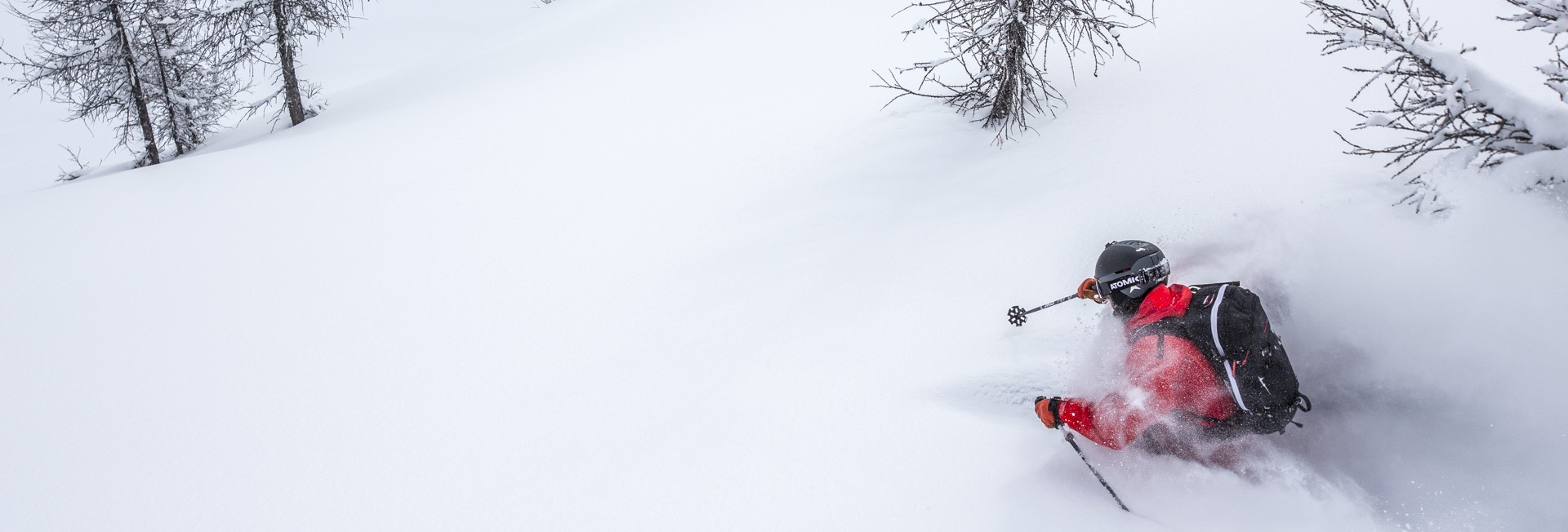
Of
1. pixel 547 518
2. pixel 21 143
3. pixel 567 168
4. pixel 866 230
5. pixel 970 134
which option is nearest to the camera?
pixel 547 518

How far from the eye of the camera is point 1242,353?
11.5ft

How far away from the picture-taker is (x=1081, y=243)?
5500mm

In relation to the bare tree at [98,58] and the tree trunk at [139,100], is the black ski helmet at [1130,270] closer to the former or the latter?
the bare tree at [98,58]

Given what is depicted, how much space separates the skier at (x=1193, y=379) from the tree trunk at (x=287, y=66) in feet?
59.6

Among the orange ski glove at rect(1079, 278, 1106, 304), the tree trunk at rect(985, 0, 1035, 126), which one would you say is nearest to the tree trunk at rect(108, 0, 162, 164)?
the tree trunk at rect(985, 0, 1035, 126)

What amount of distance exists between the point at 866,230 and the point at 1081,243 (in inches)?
70.6

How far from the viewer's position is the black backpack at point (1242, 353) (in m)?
3.51

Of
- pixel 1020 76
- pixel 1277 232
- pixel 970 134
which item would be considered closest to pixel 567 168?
pixel 970 134

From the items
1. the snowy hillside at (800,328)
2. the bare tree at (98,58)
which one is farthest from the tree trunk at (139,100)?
the snowy hillside at (800,328)

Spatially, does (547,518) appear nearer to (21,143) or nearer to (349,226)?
(349,226)

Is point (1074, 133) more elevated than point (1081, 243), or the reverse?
point (1074, 133)

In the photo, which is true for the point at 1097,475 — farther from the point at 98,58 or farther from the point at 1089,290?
the point at 98,58

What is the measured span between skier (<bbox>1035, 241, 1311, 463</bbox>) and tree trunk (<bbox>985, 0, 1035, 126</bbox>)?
3.86 meters

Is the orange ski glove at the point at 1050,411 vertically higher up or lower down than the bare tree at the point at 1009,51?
lower down
